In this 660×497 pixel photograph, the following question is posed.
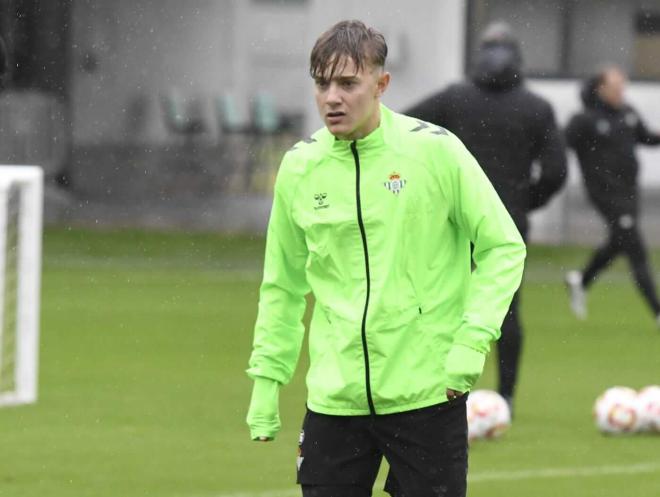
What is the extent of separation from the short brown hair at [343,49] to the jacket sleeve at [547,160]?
15.7 ft

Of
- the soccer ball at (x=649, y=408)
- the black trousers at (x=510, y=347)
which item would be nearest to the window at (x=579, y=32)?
the black trousers at (x=510, y=347)

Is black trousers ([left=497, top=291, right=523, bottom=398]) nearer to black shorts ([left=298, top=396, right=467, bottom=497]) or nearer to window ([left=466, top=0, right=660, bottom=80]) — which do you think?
black shorts ([left=298, top=396, right=467, bottom=497])

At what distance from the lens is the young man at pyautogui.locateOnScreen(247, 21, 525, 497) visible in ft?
17.1

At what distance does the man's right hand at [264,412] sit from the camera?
539cm

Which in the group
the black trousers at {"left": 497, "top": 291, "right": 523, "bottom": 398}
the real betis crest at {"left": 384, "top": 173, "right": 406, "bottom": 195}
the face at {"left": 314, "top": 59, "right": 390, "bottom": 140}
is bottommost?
the black trousers at {"left": 497, "top": 291, "right": 523, "bottom": 398}

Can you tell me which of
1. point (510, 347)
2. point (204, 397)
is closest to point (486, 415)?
point (510, 347)

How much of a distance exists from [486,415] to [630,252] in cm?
590

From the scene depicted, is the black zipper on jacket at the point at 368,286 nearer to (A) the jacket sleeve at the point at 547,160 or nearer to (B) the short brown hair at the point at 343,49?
(B) the short brown hair at the point at 343,49

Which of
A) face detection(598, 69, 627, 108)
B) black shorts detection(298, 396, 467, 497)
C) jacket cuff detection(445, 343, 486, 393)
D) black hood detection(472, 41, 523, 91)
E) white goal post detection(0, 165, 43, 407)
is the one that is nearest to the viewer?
jacket cuff detection(445, 343, 486, 393)

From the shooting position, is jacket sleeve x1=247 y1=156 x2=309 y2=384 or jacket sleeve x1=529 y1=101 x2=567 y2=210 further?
jacket sleeve x1=529 y1=101 x2=567 y2=210

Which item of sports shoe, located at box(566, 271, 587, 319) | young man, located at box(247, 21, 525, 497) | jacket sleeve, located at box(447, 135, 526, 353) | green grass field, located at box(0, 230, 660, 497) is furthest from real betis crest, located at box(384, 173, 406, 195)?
sports shoe, located at box(566, 271, 587, 319)

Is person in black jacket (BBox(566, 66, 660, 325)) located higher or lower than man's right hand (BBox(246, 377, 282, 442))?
lower

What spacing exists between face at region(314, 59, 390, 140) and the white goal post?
104 inches

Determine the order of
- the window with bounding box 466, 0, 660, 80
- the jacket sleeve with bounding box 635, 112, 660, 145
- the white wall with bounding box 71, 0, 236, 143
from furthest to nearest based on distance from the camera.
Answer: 1. the white wall with bounding box 71, 0, 236, 143
2. the window with bounding box 466, 0, 660, 80
3. the jacket sleeve with bounding box 635, 112, 660, 145
